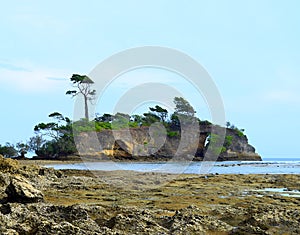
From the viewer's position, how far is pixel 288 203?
687 inches

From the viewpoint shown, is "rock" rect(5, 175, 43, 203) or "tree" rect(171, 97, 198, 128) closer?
"rock" rect(5, 175, 43, 203)

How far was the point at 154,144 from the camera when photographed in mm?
94875

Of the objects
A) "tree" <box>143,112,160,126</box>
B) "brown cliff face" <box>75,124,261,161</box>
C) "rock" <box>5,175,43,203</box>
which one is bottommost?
"rock" <box>5,175,43,203</box>

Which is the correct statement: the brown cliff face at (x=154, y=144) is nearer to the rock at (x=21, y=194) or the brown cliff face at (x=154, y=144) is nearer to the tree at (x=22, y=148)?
the tree at (x=22, y=148)

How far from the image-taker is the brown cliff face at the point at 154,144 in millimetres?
80500

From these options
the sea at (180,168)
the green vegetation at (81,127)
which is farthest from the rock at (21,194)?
the green vegetation at (81,127)

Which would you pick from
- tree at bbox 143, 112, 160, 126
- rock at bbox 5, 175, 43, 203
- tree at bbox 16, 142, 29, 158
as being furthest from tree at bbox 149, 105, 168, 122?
rock at bbox 5, 175, 43, 203

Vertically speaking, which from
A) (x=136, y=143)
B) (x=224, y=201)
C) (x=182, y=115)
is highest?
(x=182, y=115)

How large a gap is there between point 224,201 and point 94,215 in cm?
865

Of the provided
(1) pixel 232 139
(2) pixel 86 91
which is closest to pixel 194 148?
(1) pixel 232 139

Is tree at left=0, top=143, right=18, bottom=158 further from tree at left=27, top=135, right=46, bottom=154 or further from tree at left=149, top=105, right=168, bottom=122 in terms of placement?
tree at left=149, top=105, right=168, bottom=122

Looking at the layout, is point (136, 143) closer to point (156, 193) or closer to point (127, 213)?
point (156, 193)

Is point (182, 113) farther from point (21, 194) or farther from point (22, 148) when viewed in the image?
point (21, 194)

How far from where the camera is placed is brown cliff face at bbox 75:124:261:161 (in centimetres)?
8050
